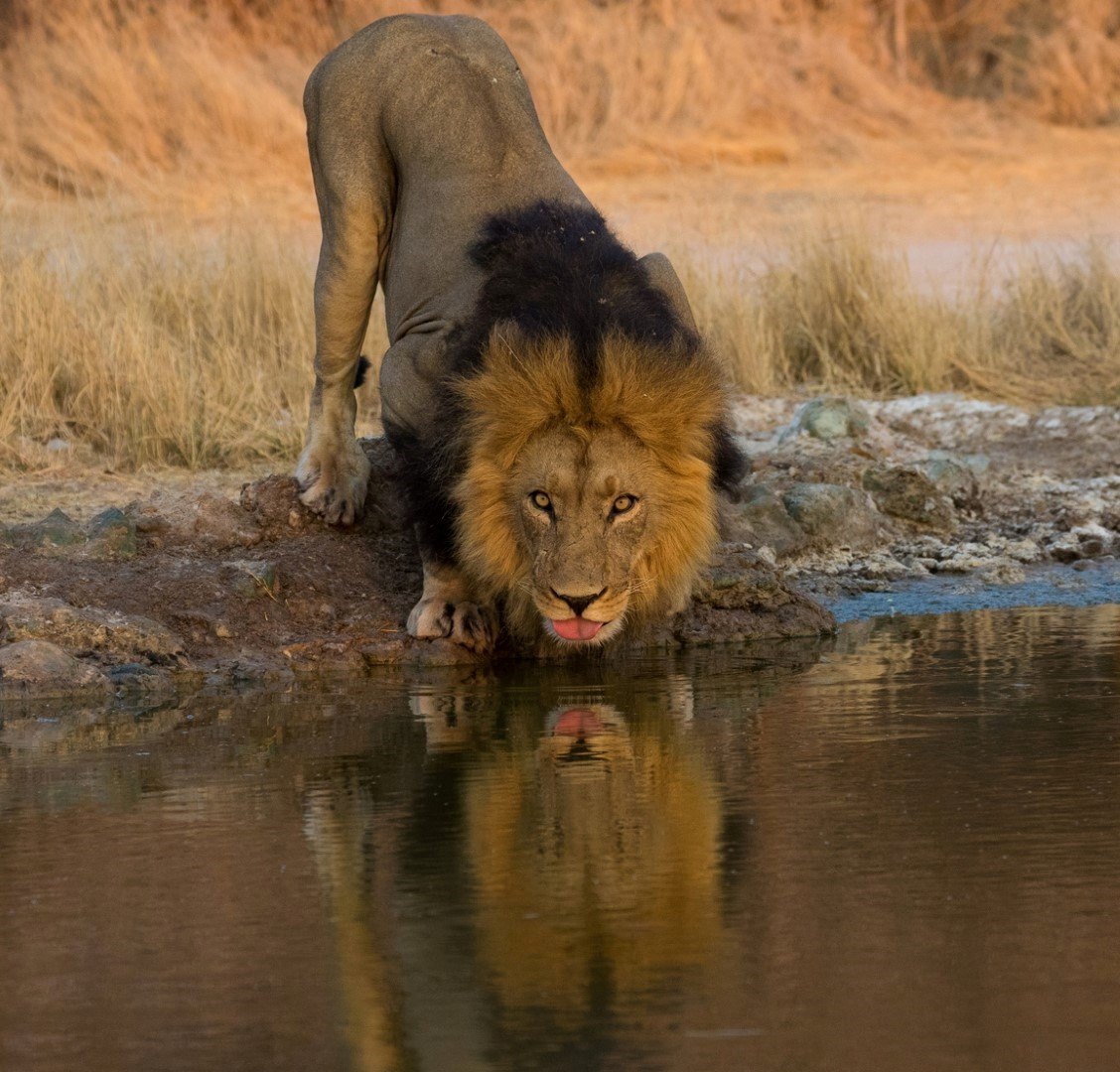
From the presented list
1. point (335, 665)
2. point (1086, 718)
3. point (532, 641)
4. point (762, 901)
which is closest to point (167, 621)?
point (335, 665)

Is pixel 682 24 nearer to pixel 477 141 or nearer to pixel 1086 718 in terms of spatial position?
pixel 477 141

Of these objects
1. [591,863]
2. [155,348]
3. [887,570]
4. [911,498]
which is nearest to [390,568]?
[887,570]

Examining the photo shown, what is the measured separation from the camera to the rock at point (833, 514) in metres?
7.36

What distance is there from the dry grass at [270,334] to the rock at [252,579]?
2.67m

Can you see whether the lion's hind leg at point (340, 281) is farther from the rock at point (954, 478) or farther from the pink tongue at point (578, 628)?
the rock at point (954, 478)

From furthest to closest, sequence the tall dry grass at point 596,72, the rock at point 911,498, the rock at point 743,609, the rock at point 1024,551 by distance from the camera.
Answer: the tall dry grass at point 596,72 < the rock at point 911,498 < the rock at point 1024,551 < the rock at point 743,609

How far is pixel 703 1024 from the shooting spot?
9.24 ft

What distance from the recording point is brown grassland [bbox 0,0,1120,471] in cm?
942

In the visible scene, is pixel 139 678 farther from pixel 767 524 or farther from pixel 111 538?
pixel 767 524

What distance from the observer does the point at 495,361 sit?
16.9 feet

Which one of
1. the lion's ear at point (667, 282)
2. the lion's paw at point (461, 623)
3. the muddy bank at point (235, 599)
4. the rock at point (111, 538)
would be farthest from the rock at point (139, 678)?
the lion's ear at point (667, 282)

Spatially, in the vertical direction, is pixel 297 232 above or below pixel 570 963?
above

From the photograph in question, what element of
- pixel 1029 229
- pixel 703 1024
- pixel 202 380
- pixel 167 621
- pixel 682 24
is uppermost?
pixel 682 24

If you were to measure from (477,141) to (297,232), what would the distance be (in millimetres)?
7174
